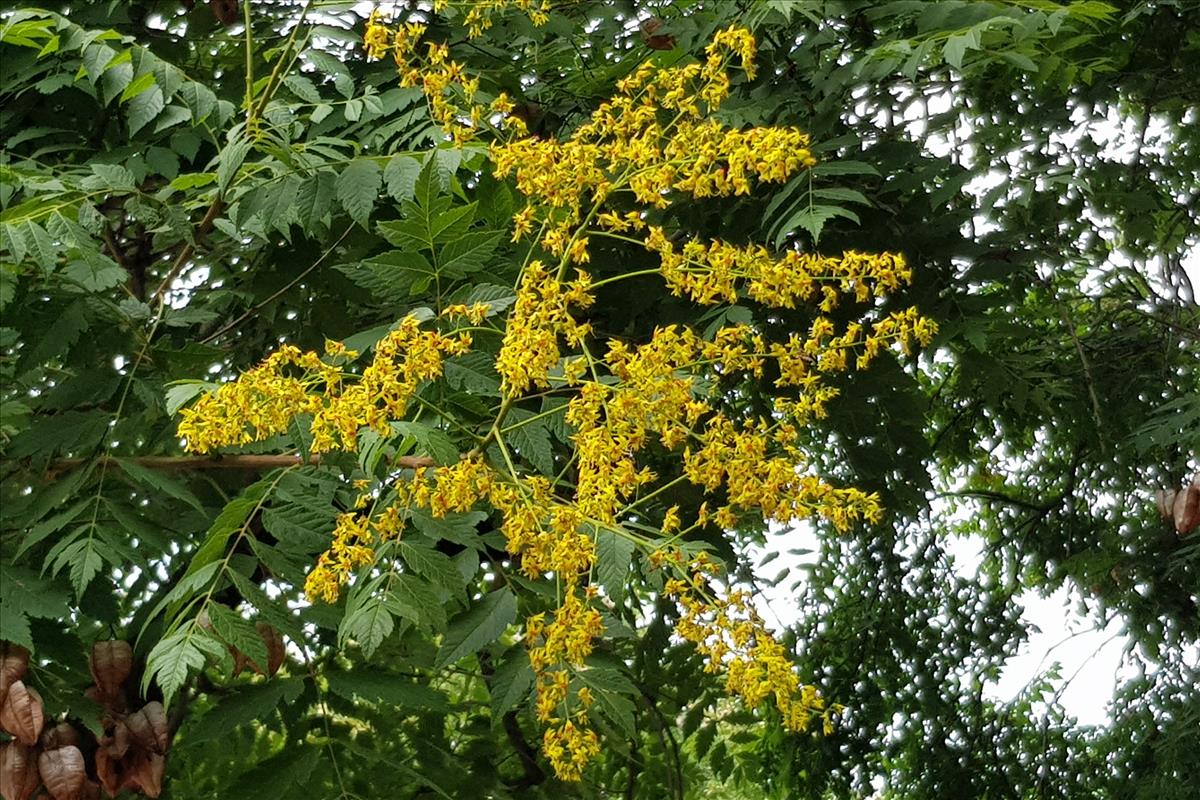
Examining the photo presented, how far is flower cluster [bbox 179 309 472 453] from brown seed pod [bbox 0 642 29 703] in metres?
0.58

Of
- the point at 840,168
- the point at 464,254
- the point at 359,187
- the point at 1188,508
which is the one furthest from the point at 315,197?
the point at 1188,508

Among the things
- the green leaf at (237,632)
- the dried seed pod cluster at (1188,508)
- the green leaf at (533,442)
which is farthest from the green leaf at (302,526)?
the dried seed pod cluster at (1188,508)

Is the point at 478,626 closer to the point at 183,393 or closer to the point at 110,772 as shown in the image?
the point at 183,393

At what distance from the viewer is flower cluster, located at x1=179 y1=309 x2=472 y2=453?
123cm

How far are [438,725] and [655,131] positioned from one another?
119cm

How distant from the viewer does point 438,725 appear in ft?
7.44

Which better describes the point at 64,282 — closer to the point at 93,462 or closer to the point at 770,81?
the point at 93,462

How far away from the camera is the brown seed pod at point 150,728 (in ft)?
5.85

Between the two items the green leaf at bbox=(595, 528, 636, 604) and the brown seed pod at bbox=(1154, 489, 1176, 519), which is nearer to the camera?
the green leaf at bbox=(595, 528, 636, 604)

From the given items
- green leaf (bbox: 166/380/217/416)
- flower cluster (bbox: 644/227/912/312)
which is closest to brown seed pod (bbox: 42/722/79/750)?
green leaf (bbox: 166/380/217/416)

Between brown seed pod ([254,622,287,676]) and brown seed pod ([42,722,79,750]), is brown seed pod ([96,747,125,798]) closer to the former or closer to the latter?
brown seed pod ([42,722,79,750])

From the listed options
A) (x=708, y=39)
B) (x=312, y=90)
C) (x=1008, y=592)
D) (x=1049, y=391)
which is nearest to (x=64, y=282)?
(x=312, y=90)

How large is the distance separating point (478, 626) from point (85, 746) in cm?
61

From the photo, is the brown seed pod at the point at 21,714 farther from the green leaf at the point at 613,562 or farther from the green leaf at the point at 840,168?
the green leaf at the point at 840,168
